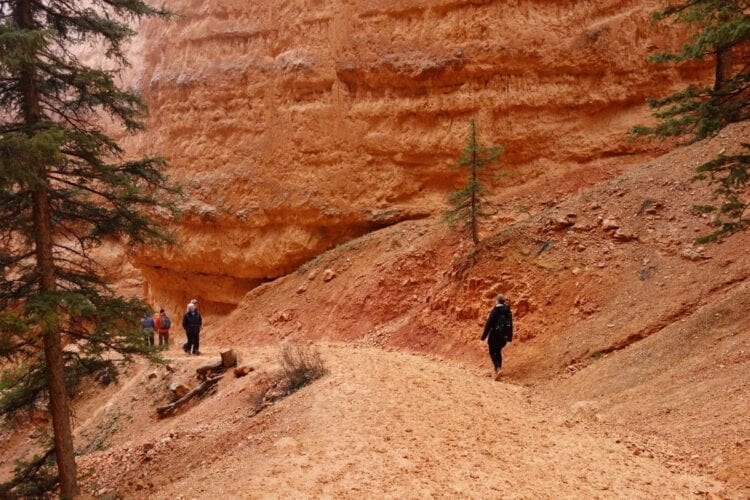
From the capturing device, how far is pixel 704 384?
301 inches

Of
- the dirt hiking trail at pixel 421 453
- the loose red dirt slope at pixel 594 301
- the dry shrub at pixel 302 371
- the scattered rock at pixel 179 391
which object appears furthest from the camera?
the scattered rock at pixel 179 391

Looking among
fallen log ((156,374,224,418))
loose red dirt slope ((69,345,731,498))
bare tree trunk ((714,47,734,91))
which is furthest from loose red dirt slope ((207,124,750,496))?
fallen log ((156,374,224,418))

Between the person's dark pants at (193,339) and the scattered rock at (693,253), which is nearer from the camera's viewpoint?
the scattered rock at (693,253)

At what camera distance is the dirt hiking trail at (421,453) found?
5.71m

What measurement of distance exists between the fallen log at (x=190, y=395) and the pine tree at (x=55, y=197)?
14.3ft

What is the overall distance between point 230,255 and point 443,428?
17417 mm

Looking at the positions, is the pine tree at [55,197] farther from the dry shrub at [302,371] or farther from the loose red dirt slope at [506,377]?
the dry shrub at [302,371]

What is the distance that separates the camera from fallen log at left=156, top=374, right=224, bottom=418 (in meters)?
13.6

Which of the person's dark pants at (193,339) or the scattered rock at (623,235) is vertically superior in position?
the scattered rock at (623,235)

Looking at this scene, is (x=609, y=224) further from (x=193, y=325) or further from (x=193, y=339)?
(x=193, y=339)

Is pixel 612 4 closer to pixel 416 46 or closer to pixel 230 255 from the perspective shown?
pixel 416 46

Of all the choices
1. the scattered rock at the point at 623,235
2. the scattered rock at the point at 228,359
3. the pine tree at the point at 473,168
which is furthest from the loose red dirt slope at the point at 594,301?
the scattered rock at the point at 228,359

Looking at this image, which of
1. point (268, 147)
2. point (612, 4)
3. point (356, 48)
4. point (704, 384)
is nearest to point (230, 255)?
point (268, 147)

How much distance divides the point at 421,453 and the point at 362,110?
55.8ft
